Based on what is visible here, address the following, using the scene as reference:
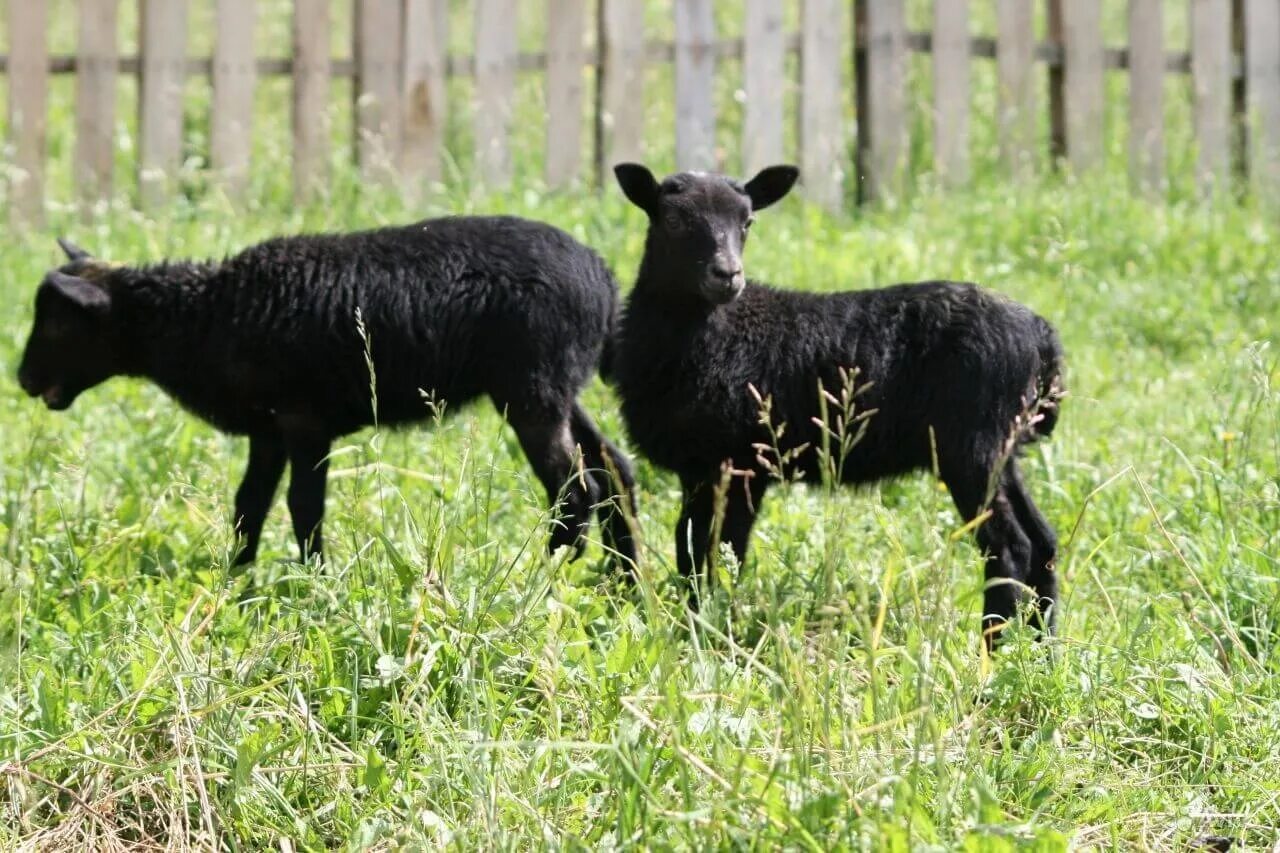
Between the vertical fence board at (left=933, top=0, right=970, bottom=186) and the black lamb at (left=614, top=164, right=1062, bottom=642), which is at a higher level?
the vertical fence board at (left=933, top=0, right=970, bottom=186)

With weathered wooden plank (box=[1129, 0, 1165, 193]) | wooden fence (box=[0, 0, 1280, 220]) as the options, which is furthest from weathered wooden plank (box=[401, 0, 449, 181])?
weathered wooden plank (box=[1129, 0, 1165, 193])

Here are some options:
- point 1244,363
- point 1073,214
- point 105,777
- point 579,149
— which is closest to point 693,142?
point 579,149

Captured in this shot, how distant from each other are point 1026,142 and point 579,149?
263cm

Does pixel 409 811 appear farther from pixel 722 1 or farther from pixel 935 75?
pixel 722 1

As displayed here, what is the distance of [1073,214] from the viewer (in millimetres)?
8969

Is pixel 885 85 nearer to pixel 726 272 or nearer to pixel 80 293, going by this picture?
pixel 726 272

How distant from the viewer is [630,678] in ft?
12.8

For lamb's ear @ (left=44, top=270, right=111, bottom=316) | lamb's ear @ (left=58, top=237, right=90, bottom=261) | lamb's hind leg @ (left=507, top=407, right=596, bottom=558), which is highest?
lamb's ear @ (left=58, top=237, right=90, bottom=261)

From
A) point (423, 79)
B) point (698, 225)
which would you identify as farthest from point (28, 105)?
point (698, 225)

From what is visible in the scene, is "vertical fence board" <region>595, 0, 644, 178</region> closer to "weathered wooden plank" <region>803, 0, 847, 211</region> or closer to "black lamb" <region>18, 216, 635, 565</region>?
"weathered wooden plank" <region>803, 0, 847, 211</region>

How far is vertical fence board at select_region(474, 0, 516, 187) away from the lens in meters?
9.34

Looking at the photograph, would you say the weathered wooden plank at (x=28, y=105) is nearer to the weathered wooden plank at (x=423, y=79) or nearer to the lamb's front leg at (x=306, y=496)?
the weathered wooden plank at (x=423, y=79)

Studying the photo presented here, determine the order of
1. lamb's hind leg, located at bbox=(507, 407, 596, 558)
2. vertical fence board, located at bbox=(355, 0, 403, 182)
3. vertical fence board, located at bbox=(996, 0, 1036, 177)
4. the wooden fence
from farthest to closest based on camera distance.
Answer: vertical fence board, located at bbox=(996, 0, 1036, 177)
vertical fence board, located at bbox=(355, 0, 403, 182)
the wooden fence
lamb's hind leg, located at bbox=(507, 407, 596, 558)

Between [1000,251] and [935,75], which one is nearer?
[1000,251]
